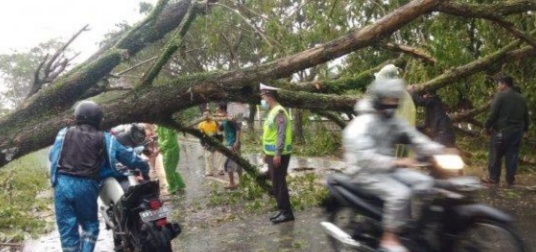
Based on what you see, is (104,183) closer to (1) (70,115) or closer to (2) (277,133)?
(1) (70,115)

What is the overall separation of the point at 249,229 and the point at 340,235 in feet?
8.31

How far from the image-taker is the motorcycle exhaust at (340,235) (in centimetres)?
420

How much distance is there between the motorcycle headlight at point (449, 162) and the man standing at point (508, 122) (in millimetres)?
5275

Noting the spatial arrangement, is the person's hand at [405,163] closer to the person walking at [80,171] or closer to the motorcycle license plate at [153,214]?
the motorcycle license plate at [153,214]

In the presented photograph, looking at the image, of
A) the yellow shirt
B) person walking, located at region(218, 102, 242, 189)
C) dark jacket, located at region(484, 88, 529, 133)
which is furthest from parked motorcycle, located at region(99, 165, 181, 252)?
dark jacket, located at region(484, 88, 529, 133)

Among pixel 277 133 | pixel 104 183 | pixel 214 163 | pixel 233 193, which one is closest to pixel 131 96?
pixel 104 183

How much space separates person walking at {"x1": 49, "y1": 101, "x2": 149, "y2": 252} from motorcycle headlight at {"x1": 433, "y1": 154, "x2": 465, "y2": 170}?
3.07 m

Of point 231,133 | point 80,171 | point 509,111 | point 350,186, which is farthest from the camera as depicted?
point 231,133

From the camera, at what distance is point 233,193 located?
9.16 metres

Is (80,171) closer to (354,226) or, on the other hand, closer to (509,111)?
(354,226)

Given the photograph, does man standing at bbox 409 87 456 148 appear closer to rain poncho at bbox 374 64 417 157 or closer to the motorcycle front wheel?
rain poncho at bbox 374 64 417 157

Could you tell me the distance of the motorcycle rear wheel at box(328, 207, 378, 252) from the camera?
4156 mm

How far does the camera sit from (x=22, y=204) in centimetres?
960

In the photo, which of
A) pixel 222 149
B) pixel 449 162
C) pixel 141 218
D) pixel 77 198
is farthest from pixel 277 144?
pixel 449 162
